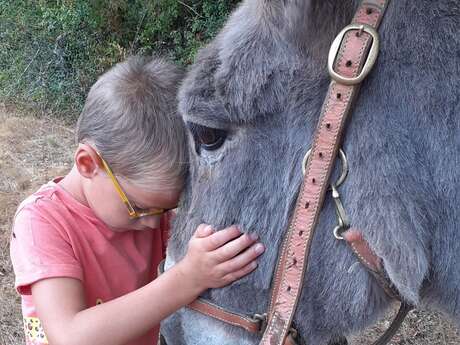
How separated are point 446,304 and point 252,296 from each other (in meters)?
0.46

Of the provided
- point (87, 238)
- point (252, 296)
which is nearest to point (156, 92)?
point (87, 238)

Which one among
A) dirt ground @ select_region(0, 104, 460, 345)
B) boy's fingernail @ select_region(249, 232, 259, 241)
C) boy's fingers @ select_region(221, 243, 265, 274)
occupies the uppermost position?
boy's fingernail @ select_region(249, 232, 259, 241)

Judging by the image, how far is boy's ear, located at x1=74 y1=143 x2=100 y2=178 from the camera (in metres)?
1.74

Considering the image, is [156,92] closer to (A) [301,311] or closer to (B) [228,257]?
(B) [228,257]

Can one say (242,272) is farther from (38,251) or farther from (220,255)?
(38,251)

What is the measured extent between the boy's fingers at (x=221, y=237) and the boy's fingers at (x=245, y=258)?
0.15 feet

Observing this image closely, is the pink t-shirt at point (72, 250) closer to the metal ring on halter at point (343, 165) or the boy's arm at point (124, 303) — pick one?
the boy's arm at point (124, 303)

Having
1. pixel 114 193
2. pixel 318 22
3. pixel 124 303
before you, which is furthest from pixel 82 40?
pixel 318 22

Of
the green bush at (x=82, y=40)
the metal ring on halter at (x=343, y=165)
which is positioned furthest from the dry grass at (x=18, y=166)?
the metal ring on halter at (x=343, y=165)

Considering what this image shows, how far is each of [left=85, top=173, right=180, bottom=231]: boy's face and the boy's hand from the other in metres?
0.22

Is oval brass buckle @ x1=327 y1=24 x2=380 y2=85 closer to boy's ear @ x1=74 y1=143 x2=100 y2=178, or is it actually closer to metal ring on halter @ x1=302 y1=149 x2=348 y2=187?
metal ring on halter @ x1=302 y1=149 x2=348 y2=187

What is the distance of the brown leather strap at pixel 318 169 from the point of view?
126 cm

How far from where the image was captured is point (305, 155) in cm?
136

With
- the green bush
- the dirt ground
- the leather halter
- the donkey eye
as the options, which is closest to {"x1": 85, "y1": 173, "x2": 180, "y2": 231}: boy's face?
the donkey eye
